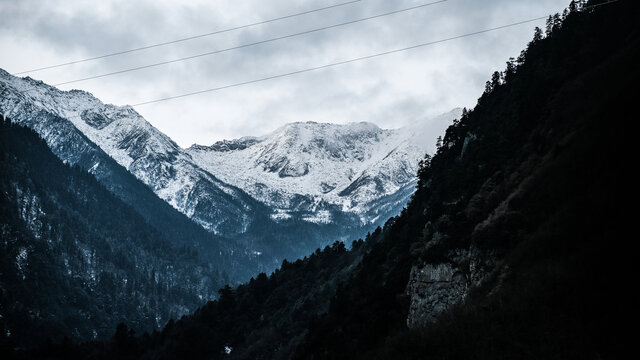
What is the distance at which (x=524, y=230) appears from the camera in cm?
5462

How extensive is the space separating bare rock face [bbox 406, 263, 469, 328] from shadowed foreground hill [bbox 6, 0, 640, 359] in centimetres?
20

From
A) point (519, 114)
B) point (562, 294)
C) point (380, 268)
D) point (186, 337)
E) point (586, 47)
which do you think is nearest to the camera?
point (562, 294)

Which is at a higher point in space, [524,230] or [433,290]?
[524,230]

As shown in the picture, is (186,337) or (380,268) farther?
(186,337)

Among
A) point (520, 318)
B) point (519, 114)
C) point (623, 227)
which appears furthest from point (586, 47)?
point (520, 318)

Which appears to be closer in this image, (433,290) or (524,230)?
(524,230)

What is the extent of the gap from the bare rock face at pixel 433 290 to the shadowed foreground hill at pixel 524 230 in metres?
0.20

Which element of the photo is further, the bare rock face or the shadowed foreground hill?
the bare rock face

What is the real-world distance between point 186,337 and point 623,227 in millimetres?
163754

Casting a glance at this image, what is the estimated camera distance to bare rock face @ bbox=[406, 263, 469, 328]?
67.3m

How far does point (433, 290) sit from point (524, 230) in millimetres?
19734

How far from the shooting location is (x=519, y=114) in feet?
293

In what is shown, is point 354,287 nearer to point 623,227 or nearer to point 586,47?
point 586,47

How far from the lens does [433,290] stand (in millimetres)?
71188
